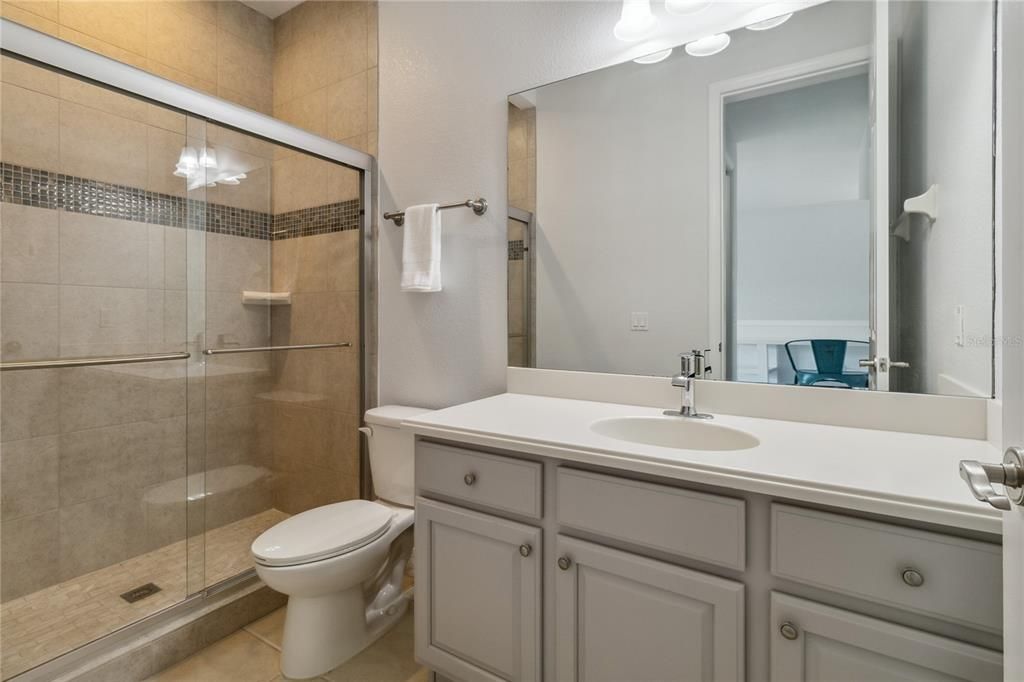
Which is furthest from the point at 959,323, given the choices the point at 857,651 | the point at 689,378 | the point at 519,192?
the point at 519,192

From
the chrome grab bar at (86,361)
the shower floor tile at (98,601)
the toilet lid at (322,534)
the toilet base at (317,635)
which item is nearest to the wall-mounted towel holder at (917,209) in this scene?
the toilet lid at (322,534)

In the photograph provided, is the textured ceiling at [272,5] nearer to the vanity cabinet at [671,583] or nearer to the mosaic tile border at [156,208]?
the mosaic tile border at [156,208]

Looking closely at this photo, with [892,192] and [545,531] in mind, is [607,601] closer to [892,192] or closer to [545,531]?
[545,531]

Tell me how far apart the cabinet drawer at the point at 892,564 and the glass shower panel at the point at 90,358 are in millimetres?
1837

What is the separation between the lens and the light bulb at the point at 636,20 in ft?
4.74

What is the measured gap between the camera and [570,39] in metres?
1.63

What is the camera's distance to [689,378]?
4.36 feet

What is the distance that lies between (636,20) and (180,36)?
1988mm

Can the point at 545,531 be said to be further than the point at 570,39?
No

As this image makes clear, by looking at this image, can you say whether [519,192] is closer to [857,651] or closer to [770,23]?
[770,23]

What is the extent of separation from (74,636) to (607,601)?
61.1 inches

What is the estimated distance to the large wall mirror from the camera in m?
1.08

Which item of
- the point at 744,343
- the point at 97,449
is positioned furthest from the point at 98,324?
the point at 744,343

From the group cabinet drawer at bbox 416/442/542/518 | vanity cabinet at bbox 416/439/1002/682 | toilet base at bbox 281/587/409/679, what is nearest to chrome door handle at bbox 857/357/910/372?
vanity cabinet at bbox 416/439/1002/682
